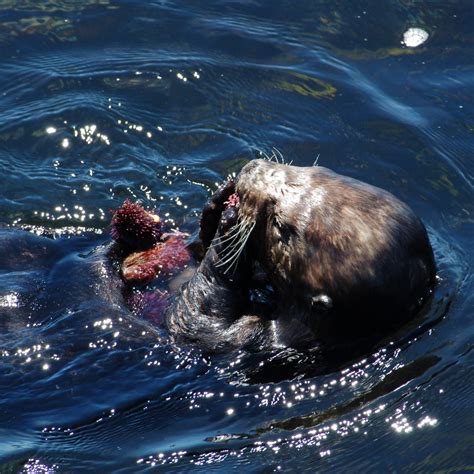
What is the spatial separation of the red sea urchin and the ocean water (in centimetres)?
20

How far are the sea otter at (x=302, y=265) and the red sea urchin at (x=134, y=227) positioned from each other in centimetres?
67

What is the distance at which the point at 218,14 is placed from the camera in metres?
9.36

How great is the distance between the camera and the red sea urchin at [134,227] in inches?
244

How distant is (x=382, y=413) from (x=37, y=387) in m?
1.91

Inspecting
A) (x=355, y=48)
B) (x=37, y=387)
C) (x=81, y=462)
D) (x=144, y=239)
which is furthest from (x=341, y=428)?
(x=355, y=48)

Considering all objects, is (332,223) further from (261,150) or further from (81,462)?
(261,150)

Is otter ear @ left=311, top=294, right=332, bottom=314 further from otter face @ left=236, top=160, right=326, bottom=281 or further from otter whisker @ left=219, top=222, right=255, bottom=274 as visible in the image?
otter whisker @ left=219, top=222, right=255, bottom=274

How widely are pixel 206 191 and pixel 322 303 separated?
2.46 meters

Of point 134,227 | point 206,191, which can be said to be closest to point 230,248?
point 134,227

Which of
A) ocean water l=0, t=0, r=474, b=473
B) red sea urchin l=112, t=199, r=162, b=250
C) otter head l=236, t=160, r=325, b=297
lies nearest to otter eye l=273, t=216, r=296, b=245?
otter head l=236, t=160, r=325, b=297

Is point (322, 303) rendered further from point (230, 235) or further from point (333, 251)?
point (230, 235)

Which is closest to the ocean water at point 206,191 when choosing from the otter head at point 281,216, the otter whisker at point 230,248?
the otter head at point 281,216

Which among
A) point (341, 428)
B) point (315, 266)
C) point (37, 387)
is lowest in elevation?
point (37, 387)

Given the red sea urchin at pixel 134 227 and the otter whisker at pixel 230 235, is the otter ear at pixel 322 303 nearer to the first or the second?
the otter whisker at pixel 230 235
